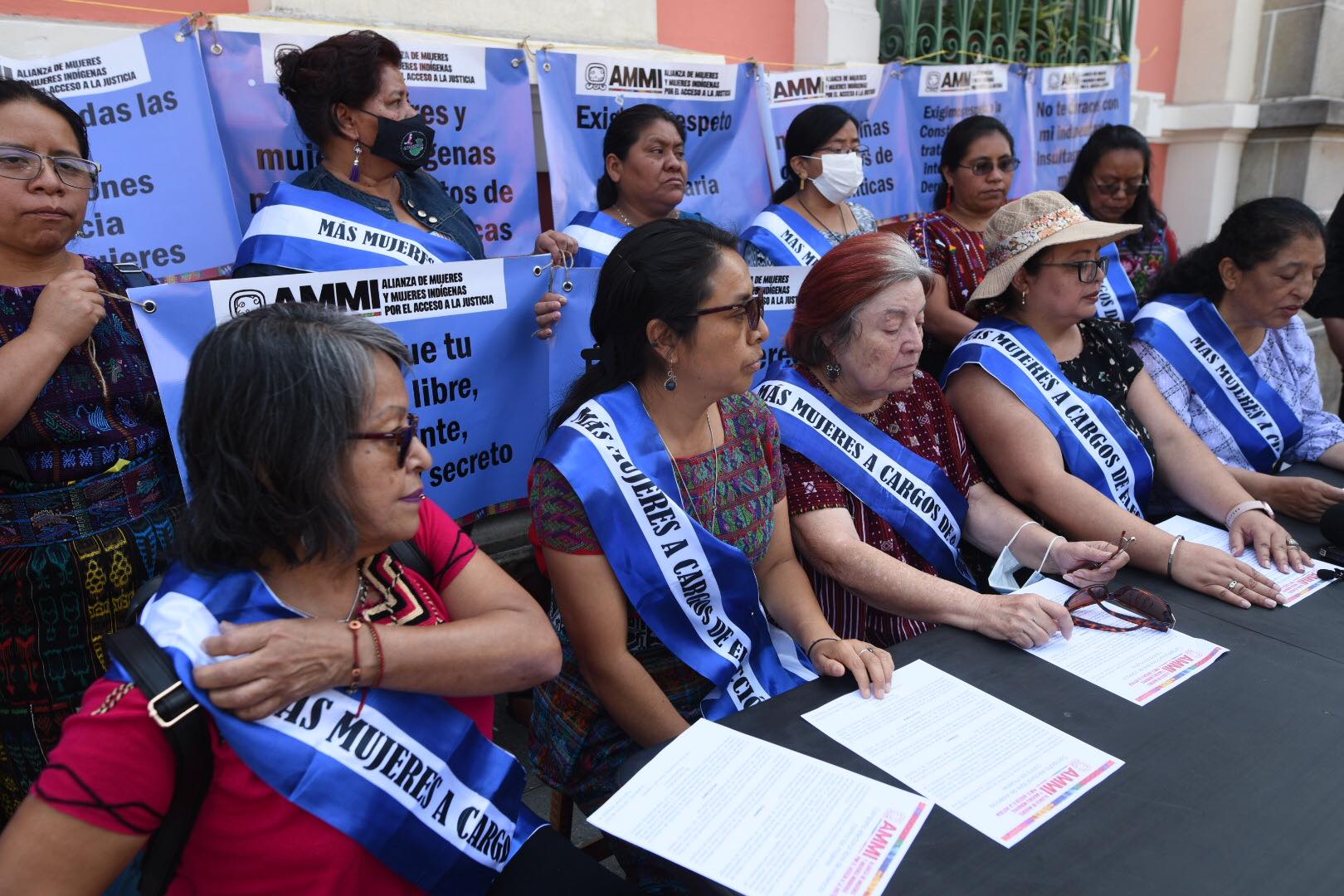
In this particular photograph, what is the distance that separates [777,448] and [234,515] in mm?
1386

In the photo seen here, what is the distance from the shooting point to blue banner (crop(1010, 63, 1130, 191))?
18.3 feet

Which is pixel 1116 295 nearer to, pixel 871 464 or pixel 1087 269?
pixel 1087 269

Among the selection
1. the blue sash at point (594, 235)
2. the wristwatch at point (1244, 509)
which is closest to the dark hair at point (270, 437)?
the blue sash at point (594, 235)

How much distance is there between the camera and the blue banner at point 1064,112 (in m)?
5.58

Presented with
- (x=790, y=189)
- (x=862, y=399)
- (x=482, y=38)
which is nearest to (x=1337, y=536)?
(x=862, y=399)

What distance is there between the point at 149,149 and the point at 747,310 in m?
2.13

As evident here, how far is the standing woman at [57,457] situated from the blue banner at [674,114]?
6.70 ft

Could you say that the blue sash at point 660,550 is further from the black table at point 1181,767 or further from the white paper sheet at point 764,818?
the white paper sheet at point 764,818

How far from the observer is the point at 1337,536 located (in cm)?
247

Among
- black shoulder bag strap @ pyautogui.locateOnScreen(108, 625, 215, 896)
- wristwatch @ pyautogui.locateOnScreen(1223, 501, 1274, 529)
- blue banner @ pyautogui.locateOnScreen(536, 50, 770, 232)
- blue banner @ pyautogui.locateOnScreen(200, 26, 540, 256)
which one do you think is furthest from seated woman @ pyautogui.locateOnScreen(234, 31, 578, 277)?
wristwatch @ pyautogui.locateOnScreen(1223, 501, 1274, 529)

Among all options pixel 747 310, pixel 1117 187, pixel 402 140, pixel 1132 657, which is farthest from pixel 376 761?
pixel 1117 187

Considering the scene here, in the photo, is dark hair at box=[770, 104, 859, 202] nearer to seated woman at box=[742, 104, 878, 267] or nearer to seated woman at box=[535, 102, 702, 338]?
seated woman at box=[742, 104, 878, 267]

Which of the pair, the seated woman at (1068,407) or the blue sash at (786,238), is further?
the blue sash at (786,238)

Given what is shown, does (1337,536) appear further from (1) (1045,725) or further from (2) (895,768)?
(2) (895,768)
